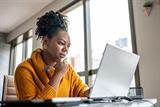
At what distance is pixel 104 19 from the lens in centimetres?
292

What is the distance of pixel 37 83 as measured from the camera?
3.88 ft

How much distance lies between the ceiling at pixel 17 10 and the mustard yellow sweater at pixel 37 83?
273 cm

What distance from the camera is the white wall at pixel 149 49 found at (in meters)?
2.00

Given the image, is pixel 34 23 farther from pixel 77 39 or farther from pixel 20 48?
pixel 77 39

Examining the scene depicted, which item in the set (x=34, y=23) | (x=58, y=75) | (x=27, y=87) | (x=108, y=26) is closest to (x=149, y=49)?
(x=108, y=26)

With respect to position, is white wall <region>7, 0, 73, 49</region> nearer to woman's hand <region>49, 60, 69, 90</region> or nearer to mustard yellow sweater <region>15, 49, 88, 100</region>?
mustard yellow sweater <region>15, 49, 88, 100</region>

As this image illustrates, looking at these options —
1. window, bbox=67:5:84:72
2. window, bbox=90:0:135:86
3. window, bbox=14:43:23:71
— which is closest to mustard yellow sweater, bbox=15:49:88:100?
window, bbox=90:0:135:86

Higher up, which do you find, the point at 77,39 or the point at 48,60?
the point at 77,39

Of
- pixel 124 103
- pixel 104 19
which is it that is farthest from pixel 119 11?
pixel 124 103

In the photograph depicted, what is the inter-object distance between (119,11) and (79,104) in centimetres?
209

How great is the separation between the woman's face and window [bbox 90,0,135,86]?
1221 mm

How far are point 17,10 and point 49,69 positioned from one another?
10.7 ft

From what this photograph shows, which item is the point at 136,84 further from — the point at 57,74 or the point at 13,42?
the point at 13,42

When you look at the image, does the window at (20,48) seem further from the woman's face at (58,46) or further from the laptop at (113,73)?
the laptop at (113,73)
